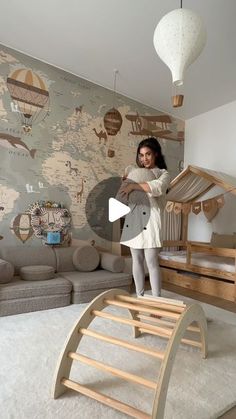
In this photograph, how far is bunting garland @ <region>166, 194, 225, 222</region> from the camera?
13.4 feet

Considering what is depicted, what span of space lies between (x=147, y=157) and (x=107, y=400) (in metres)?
1.78

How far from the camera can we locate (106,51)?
3154 millimetres

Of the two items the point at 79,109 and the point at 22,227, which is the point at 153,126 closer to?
the point at 79,109

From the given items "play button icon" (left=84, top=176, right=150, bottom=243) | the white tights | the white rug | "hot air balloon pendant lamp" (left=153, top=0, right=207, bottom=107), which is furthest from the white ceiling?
the white rug

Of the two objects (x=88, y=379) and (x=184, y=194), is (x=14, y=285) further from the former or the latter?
(x=184, y=194)

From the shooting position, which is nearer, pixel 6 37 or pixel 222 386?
pixel 222 386

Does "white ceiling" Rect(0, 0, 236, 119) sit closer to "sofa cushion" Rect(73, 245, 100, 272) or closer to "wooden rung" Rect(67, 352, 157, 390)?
"sofa cushion" Rect(73, 245, 100, 272)

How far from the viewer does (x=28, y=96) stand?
3.26 metres

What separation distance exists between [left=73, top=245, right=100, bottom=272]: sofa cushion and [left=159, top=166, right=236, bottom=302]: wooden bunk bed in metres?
1.31

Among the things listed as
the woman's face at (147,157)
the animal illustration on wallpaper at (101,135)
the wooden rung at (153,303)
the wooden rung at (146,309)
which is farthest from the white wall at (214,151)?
the wooden rung at (146,309)

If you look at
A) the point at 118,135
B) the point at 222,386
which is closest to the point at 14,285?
the point at 222,386

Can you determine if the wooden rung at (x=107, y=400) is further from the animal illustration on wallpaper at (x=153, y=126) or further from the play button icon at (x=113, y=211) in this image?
the animal illustration on wallpaper at (x=153, y=126)

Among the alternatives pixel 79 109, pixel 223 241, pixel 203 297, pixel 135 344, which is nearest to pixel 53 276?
pixel 135 344

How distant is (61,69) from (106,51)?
69 cm
